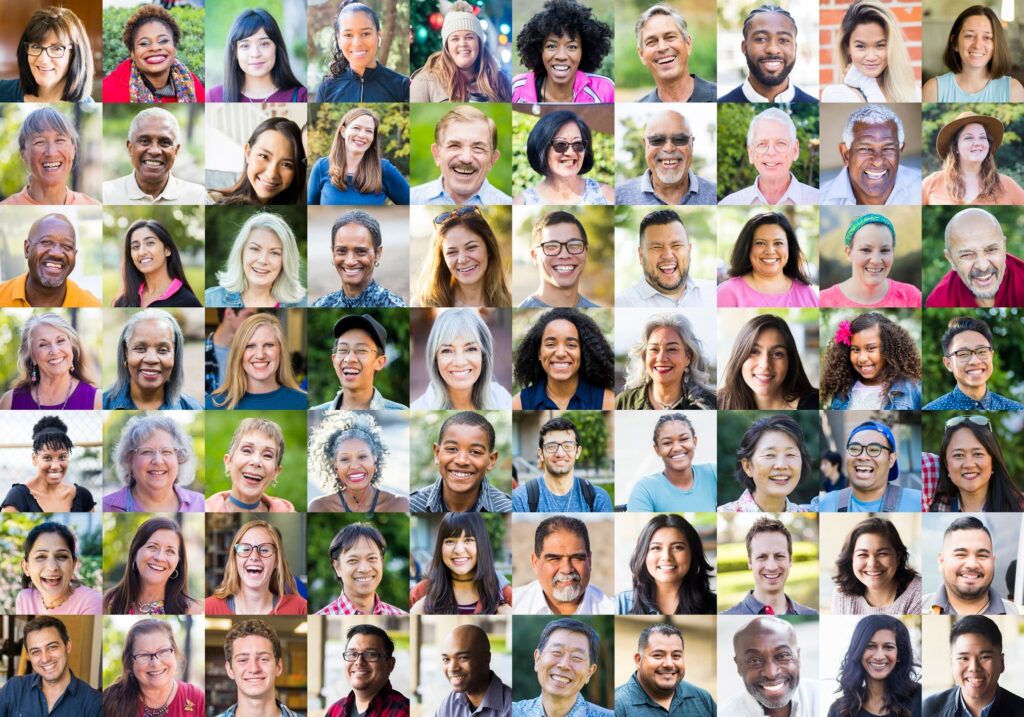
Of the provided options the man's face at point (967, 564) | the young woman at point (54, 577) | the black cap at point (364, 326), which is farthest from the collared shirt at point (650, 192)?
the young woman at point (54, 577)

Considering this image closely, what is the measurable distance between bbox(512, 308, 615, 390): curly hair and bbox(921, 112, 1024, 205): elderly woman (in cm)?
161

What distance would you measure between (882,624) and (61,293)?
403 centimetres

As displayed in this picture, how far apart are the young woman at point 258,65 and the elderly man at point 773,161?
205 centimetres

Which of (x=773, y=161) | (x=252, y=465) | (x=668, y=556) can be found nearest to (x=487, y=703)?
(x=668, y=556)

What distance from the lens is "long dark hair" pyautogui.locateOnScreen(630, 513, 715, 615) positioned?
462 centimetres

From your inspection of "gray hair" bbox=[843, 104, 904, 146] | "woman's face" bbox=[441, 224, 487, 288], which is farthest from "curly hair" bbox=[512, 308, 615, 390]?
"gray hair" bbox=[843, 104, 904, 146]

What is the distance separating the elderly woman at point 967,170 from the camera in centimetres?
464

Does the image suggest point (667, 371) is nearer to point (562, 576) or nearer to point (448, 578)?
point (562, 576)

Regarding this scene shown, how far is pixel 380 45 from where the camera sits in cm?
465

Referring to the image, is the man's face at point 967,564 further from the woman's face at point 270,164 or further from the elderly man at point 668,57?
the woman's face at point 270,164

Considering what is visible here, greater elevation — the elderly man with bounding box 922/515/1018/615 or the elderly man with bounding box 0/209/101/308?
the elderly man with bounding box 0/209/101/308

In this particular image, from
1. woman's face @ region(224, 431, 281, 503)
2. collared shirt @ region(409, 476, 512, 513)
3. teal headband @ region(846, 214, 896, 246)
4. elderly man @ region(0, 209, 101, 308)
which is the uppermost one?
teal headband @ region(846, 214, 896, 246)

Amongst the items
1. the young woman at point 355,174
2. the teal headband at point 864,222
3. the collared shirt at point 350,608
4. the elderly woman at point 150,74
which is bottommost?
the collared shirt at point 350,608

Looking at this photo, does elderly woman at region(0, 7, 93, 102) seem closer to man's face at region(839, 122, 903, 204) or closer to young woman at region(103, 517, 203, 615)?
young woman at region(103, 517, 203, 615)
